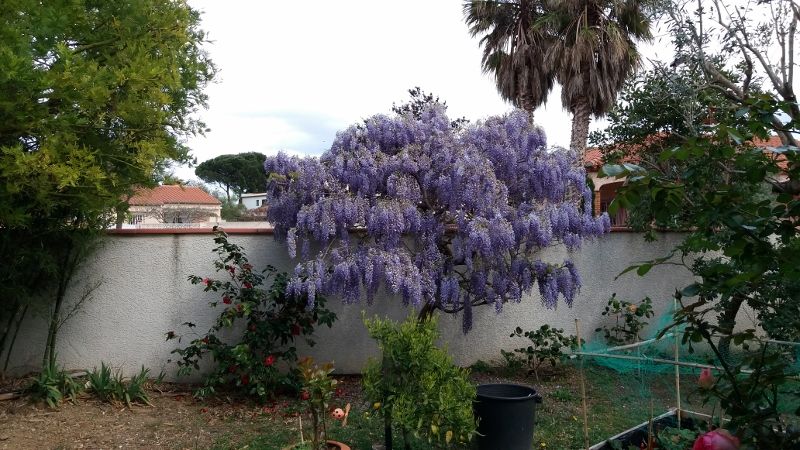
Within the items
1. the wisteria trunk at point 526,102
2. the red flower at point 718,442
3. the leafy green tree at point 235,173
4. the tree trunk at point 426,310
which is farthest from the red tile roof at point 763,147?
the leafy green tree at point 235,173

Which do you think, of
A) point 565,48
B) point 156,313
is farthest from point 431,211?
point 565,48

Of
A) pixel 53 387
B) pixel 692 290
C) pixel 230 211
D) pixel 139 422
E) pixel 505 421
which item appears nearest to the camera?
pixel 692 290

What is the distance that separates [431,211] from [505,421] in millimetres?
2913

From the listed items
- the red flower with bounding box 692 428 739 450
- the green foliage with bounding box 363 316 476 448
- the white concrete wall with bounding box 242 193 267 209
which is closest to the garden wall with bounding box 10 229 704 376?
the green foliage with bounding box 363 316 476 448

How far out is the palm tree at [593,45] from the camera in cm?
1259

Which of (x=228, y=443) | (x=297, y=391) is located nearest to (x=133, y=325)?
(x=297, y=391)

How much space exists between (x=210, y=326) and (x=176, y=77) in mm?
3181

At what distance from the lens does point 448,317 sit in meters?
8.40

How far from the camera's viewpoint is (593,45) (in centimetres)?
1264

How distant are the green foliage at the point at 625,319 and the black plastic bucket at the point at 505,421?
3477 mm

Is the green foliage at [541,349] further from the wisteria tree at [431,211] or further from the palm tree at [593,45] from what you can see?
the palm tree at [593,45]

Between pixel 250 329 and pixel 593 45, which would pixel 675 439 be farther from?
pixel 593 45

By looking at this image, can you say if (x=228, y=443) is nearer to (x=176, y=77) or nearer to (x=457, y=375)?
(x=457, y=375)

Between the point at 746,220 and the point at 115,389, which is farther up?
the point at 746,220
